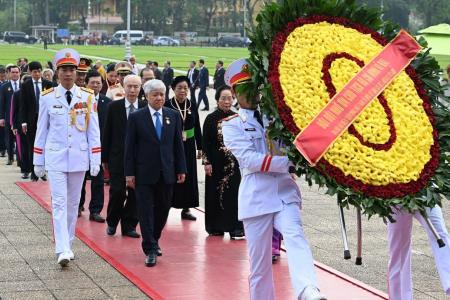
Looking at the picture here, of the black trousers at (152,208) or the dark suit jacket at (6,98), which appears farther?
the dark suit jacket at (6,98)

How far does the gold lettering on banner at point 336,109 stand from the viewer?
4.95 m

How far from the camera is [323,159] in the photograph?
480cm

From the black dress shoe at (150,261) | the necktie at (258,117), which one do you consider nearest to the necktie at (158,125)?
the black dress shoe at (150,261)

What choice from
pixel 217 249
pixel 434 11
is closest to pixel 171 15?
pixel 434 11

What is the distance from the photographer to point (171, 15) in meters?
110

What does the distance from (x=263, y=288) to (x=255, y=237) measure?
38cm

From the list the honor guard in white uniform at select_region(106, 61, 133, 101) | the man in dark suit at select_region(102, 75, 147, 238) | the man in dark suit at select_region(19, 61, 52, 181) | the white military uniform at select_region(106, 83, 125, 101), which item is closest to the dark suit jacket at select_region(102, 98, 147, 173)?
the man in dark suit at select_region(102, 75, 147, 238)

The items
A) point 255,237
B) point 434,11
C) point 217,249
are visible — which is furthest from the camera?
point 434,11

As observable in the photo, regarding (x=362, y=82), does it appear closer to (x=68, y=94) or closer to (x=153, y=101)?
(x=153, y=101)

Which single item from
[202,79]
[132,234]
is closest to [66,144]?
[132,234]

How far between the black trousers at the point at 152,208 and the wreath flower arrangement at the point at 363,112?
2507mm

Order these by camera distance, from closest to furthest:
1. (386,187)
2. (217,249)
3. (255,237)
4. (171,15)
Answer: (386,187)
(255,237)
(217,249)
(171,15)

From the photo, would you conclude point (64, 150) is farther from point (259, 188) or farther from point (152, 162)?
point (259, 188)

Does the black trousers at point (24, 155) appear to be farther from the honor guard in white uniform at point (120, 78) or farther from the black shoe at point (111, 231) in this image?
the black shoe at point (111, 231)
